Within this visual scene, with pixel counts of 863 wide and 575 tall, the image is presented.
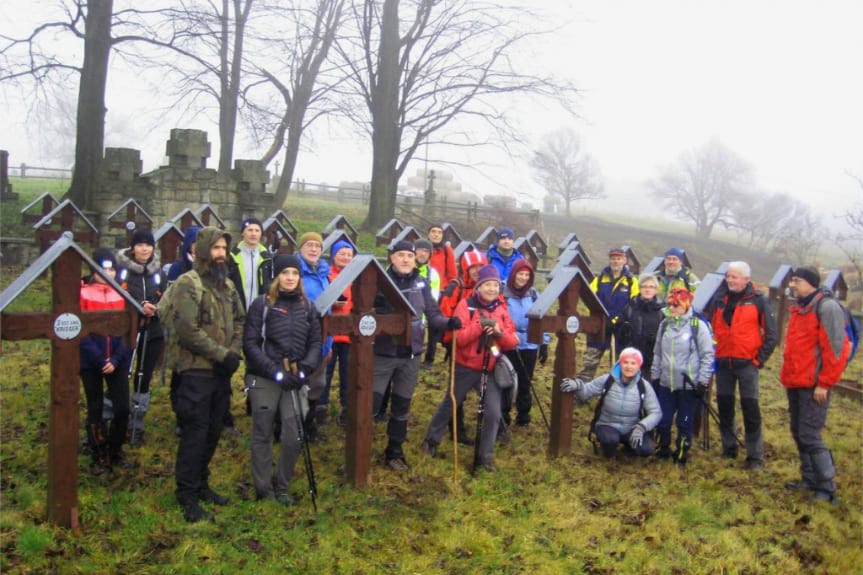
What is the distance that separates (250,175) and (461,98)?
7162mm

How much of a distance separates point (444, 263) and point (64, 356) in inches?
196

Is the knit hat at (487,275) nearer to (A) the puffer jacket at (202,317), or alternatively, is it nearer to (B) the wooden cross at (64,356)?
(A) the puffer jacket at (202,317)

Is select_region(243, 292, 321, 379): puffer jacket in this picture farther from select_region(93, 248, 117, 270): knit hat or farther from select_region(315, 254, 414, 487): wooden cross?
select_region(93, 248, 117, 270): knit hat

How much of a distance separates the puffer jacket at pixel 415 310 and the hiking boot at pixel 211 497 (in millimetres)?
1592

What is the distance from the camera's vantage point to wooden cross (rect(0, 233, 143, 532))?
4.06 metres

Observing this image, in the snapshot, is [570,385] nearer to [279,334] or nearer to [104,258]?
[279,334]

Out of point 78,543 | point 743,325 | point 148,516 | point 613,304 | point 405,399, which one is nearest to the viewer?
point 78,543

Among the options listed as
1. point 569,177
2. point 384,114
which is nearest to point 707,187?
point 569,177

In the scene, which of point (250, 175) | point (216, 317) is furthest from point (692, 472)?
point (250, 175)

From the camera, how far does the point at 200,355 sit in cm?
450

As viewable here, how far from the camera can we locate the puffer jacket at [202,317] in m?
4.41

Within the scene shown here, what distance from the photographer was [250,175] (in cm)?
1583

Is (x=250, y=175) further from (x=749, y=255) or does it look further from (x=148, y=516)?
(x=749, y=255)

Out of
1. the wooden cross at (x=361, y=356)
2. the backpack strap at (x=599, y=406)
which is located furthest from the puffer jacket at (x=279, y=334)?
the backpack strap at (x=599, y=406)
